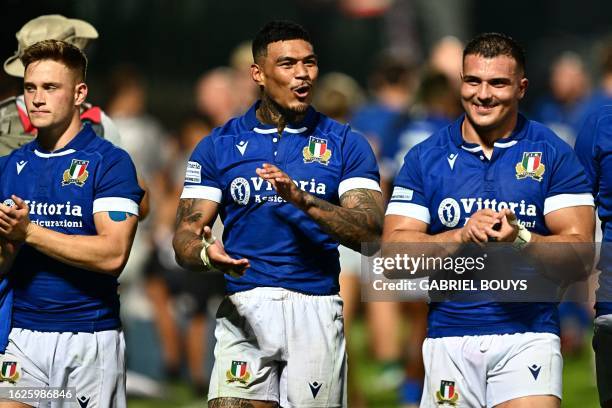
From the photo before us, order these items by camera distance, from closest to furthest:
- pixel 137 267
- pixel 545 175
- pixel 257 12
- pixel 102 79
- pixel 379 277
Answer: pixel 545 175
pixel 379 277
pixel 137 267
pixel 102 79
pixel 257 12

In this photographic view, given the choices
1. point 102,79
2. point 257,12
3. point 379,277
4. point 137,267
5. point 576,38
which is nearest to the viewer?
point 379,277

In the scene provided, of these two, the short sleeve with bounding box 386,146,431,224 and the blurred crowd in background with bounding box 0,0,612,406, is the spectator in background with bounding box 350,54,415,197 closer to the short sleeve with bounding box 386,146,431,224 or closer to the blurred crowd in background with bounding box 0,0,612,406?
the blurred crowd in background with bounding box 0,0,612,406

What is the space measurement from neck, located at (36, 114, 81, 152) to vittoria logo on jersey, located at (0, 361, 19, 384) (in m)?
1.13

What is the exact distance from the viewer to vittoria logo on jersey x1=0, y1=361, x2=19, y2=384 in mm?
7613

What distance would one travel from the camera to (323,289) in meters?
7.91

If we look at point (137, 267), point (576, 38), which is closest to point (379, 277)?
point (137, 267)

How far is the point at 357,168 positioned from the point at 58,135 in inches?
62.2

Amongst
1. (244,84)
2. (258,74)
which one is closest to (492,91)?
(258,74)

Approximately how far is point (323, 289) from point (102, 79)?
Answer: 373 inches

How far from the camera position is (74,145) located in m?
7.80

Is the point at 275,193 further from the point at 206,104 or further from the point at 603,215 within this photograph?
the point at 206,104

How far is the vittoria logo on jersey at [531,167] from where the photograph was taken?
7535mm

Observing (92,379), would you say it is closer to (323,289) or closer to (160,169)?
(323,289)

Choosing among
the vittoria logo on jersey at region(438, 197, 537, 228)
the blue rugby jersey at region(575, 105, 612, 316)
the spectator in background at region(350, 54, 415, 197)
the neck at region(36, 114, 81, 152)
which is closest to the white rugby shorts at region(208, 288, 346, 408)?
the vittoria logo on jersey at region(438, 197, 537, 228)
